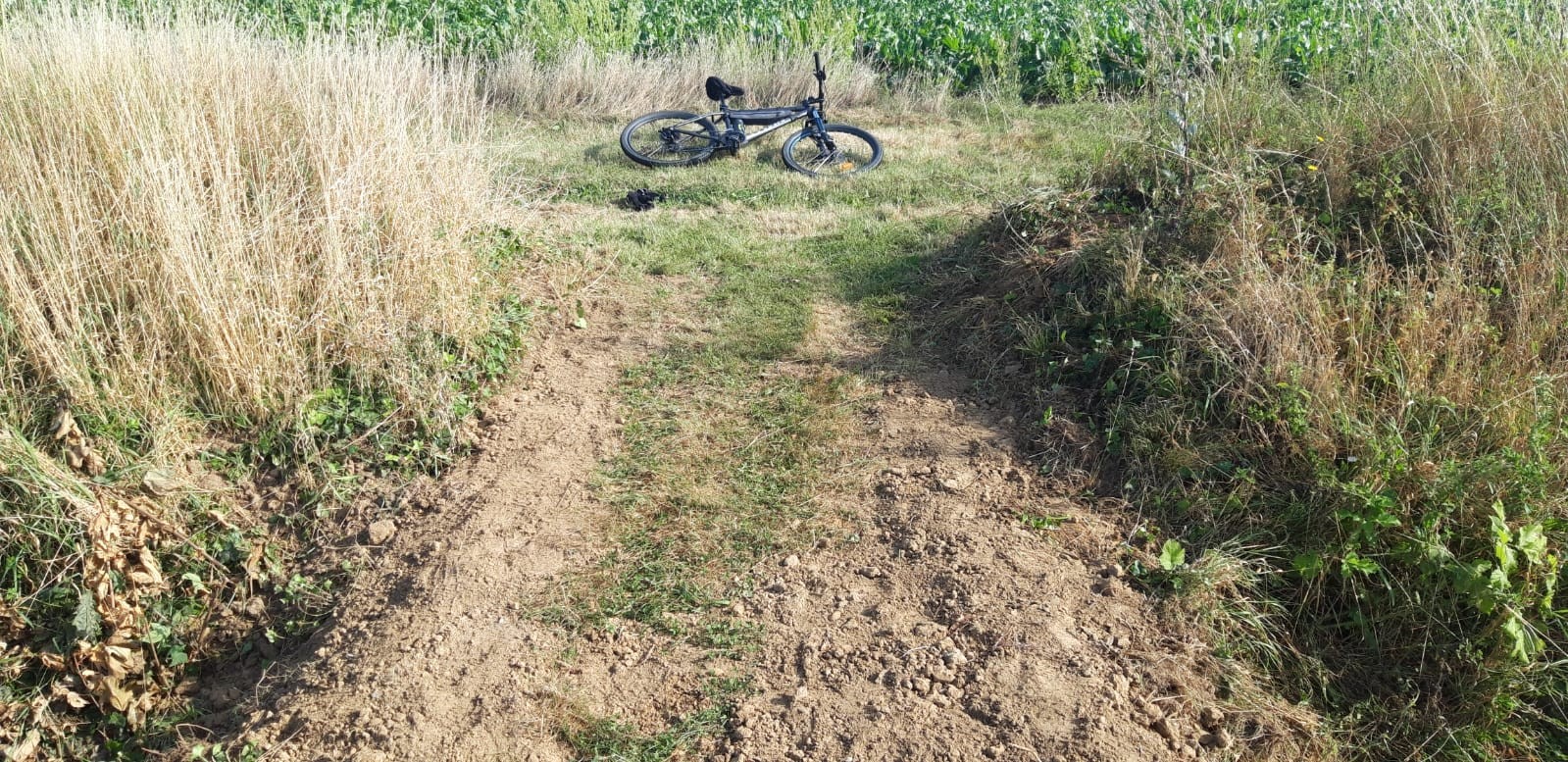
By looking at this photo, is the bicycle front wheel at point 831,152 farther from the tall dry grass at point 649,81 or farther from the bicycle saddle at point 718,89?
the tall dry grass at point 649,81

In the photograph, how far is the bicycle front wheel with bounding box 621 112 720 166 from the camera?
9266 mm

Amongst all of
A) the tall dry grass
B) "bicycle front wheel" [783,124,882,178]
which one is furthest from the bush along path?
the tall dry grass

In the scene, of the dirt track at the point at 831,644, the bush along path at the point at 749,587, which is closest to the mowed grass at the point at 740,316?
the bush along path at the point at 749,587

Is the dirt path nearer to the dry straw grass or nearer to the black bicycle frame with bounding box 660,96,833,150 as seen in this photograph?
the dry straw grass

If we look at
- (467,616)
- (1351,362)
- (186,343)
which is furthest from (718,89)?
(467,616)

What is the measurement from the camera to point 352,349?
5.04 m

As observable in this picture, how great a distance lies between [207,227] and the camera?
479cm

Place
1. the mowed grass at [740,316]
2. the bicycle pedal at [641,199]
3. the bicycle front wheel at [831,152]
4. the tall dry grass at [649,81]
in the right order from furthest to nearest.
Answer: the tall dry grass at [649,81]
the bicycle front wheel at [831,152]
the bicycle pedal at [641,199]
the mowed grass at [740,316]

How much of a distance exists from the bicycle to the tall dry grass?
4.92 ft

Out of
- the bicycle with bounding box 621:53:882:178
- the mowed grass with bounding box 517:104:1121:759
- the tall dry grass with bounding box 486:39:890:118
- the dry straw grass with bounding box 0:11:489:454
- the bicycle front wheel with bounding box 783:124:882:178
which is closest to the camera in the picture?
the mowed grass with bounding box 517:104:1121:759

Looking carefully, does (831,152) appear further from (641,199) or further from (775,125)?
(641,199)

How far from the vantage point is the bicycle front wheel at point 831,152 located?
8.98 metres

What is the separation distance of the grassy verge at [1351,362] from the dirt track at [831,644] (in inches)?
17.8

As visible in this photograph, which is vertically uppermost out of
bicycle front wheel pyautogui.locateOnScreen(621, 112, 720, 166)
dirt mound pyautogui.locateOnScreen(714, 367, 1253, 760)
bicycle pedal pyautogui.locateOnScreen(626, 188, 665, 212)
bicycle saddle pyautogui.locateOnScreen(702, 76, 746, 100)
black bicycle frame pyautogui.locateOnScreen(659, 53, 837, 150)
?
bicycle saddle pyautogui.locateOnScreen(702, 76, 746, 100)
